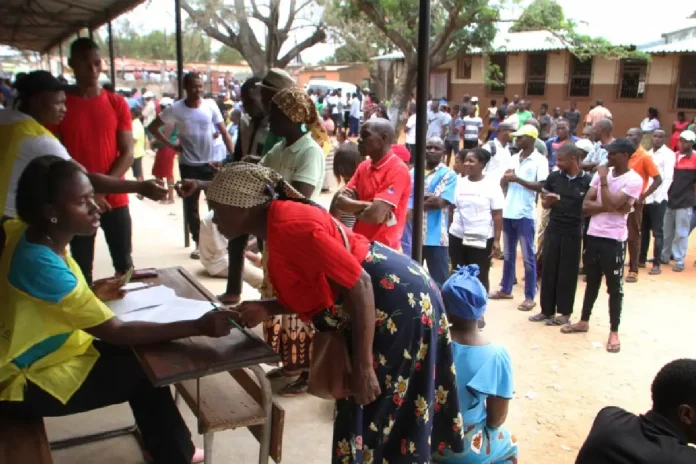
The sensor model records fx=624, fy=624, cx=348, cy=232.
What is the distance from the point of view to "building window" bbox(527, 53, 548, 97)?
858 inches

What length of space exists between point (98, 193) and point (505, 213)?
4.08 m

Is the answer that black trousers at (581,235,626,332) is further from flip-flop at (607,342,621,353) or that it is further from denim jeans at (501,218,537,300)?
denim jeans at (501,218,537,300)

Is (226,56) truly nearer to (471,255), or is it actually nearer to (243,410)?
(471,255)

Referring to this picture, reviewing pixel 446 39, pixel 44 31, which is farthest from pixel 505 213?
pixel 44 31

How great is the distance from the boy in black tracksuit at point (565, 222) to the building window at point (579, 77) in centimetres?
1648

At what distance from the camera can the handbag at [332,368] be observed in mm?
2072

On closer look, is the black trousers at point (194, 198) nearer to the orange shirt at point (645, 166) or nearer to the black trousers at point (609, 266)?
the black trousers at point (609, 266)

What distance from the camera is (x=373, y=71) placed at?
90.8ft

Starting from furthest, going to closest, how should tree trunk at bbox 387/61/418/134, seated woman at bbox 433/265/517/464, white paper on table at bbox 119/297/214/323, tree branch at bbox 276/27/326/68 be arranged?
1. tree branch at bbox 276/27/326/68
2. tree trunk at bbox 387/61/418/134
3. seated woman at bbox 433/265/517/464
4. white paper on table at bbox 119/297/214/323

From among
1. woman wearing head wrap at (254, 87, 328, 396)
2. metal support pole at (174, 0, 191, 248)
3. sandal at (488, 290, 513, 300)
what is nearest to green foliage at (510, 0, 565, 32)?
sandal at (488, 290, 513, 300)

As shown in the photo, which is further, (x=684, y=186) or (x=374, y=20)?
(x=374, y=20)

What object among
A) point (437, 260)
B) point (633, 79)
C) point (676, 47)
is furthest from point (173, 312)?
point (633, 79)

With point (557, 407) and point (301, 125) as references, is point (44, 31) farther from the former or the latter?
point (557, 407)

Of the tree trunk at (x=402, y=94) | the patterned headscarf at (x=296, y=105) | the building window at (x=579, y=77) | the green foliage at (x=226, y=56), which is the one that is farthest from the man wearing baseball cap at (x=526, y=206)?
the green foliage at (x=226, y=56)
